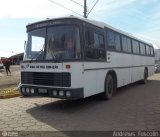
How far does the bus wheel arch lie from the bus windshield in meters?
2.75

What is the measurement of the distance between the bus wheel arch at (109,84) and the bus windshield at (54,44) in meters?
2.75

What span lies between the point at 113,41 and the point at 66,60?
4175mm

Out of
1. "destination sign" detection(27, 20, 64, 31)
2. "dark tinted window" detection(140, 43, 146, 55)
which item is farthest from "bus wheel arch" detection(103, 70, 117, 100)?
"dark tinted window" detection(140, 43, 146, 55)

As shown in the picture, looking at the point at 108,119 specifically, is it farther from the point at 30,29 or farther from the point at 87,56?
the point at 30,29

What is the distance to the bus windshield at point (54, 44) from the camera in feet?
30.4

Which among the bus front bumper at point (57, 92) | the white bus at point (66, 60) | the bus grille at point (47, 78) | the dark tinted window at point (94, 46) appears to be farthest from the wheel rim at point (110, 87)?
the bus grille at point (47, 78)

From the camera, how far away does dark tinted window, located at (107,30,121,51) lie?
12107 millimetres

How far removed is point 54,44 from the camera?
31.6 feet

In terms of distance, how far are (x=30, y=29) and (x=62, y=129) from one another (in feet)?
14.5

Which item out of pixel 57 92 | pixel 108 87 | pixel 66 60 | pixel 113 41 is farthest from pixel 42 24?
pixel 113 41

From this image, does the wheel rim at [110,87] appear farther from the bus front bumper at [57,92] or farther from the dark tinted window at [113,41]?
the bus front bumper at [57,92]

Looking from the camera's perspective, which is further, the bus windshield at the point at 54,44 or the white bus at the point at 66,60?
the bus windshield at the point at 54,44

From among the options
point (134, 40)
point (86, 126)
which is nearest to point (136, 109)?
point (86, 126)

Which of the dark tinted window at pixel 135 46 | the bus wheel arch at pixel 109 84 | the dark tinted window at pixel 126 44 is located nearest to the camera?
the bus wheel arch at pixel 109 84
